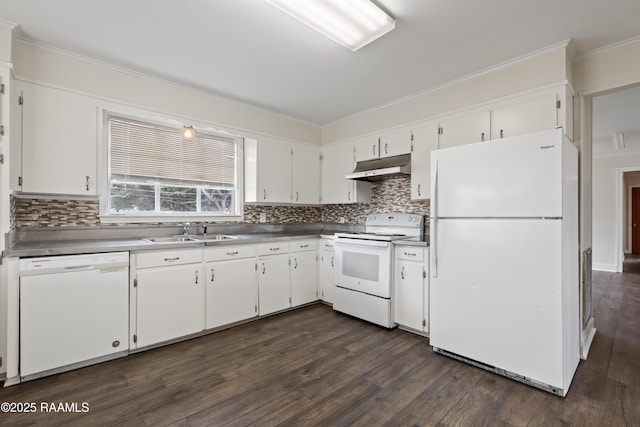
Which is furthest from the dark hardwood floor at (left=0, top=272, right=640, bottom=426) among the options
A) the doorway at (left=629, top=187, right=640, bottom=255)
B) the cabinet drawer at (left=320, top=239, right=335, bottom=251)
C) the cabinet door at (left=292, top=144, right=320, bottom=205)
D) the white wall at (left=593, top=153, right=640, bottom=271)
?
the doorway at (left=629, top=187, right=640, bottom=255)

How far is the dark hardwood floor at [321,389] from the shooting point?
1742 millimetres

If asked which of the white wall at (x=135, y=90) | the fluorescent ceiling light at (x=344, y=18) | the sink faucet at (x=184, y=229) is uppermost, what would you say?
the fluorescent ceiling light at (x=344, y=18)

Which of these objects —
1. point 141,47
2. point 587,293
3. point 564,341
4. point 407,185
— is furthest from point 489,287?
point 141,47

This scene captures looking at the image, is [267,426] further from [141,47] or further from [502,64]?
[502,64]

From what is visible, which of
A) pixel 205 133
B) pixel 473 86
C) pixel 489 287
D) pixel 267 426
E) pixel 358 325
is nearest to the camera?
pixel 267 426

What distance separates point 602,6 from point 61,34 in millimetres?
3792

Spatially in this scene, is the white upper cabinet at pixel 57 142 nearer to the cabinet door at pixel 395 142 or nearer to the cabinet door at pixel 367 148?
the cabinet door at pixel 367 148

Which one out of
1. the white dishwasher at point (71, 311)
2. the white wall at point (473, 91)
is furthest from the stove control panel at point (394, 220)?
the white dishwasher at point (71, 311)

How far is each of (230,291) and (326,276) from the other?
1281mm

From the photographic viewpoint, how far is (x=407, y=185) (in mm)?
3693

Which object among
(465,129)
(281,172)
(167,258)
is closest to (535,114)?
(465,129)

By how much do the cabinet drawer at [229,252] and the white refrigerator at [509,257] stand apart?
6.07 feet

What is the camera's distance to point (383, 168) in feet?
11.7

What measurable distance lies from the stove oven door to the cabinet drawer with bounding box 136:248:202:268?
1.57 metres
